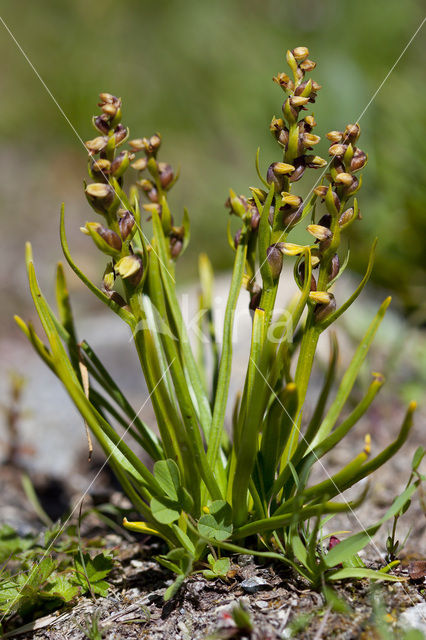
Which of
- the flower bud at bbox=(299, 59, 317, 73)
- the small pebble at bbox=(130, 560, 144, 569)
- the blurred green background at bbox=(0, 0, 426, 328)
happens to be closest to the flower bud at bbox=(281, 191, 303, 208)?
the flower bud at bbox=(299, 59, 317, 73)

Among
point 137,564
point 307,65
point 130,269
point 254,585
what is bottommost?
point 137,564

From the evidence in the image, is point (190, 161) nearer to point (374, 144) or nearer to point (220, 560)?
point (374, 144)

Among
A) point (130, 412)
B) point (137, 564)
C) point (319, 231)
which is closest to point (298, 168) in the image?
point (319, 231)

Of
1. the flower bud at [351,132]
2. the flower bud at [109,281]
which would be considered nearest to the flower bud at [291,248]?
the flower bud at [351,132]

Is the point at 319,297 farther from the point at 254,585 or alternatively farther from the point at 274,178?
the point at 254,585

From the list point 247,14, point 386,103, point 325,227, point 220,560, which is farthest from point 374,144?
point 247,14

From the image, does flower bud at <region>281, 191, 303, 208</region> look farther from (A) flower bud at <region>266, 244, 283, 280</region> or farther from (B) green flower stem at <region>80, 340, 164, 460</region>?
(B) green flower stem at <region>80, 340, 164, 460</region>
